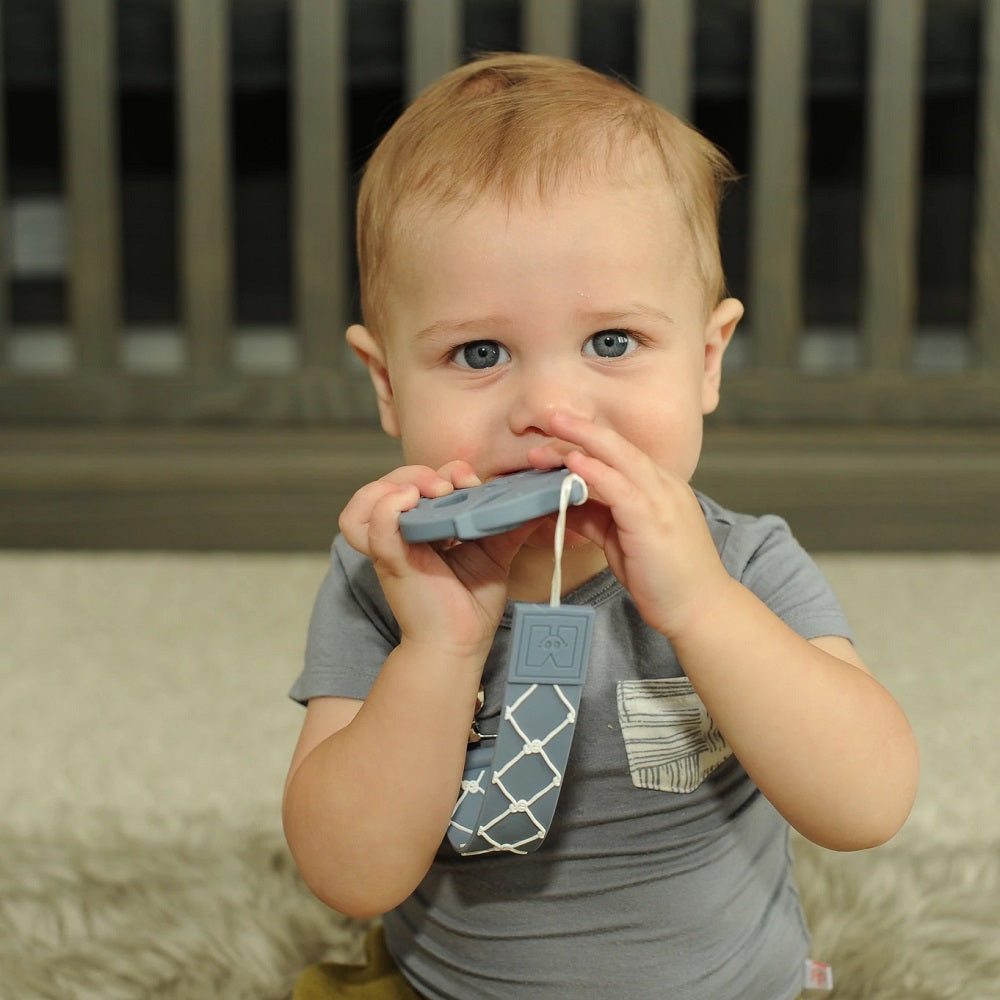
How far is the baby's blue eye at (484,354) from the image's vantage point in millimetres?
606

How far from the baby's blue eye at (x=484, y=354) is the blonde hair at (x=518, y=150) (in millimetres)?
63

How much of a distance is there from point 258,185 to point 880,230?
86 cm

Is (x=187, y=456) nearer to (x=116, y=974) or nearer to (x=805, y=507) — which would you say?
(x=805, y=507)

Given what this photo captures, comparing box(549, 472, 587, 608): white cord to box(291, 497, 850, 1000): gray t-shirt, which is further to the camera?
box(291, 497, 850, 1000): gray t-shirt

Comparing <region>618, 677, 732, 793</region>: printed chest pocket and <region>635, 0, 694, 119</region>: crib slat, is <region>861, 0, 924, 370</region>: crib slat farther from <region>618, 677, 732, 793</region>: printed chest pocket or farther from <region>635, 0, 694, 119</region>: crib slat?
<region>618, 677, 732, 793</region>: printed chest pocket

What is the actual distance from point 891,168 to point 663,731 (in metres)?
1.14

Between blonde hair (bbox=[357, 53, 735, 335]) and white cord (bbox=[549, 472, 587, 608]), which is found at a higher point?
blonde hair (bbox=[357, 53, 735, 335])

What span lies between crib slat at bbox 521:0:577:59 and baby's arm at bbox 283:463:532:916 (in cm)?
110

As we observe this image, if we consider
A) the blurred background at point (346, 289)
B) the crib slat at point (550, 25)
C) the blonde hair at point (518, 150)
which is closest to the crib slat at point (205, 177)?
the blurred background at point (346, 289)

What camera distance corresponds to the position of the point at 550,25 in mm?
1553

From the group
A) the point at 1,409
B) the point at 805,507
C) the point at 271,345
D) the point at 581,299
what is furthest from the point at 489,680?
the point at 271,345

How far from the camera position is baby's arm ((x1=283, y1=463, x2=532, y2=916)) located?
1.87 feet

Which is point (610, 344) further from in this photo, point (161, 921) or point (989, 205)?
point (989, 205)

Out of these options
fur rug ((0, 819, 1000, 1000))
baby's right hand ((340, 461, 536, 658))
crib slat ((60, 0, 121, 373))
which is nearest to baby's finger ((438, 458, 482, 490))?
baby's right hand ((340, 461, 536, 658))
